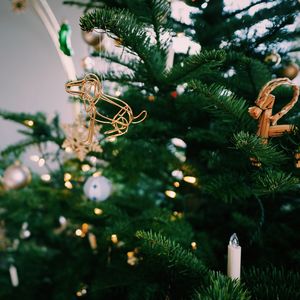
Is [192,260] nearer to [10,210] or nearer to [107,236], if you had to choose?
[107,236]

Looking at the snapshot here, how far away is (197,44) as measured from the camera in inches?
28.6

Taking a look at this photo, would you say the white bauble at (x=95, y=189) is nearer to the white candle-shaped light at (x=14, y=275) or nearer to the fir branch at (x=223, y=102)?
the fir branch at (x=223, y=102)

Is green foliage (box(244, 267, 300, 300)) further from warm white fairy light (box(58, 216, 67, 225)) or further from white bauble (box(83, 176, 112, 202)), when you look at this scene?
warm white fairy light (box(58, 216, 67, 225))

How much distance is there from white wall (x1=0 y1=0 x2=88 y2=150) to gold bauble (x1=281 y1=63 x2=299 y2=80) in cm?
120

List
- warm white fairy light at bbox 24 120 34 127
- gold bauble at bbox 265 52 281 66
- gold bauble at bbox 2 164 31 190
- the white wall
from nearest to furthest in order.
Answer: gold bauble at bbox 265 52 281 66 < warm white fairy light at bbox 24 120 34 127 < gold bauble at bbox 2 164 31 190 < the white wall

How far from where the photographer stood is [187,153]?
0.81 metres

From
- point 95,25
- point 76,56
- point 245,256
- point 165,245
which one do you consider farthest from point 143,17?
point 76,56

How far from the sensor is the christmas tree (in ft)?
1.40

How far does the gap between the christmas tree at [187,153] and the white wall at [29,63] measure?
Answer: 2.39ft

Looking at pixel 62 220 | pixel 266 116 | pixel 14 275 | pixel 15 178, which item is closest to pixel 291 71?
pixel 266 116

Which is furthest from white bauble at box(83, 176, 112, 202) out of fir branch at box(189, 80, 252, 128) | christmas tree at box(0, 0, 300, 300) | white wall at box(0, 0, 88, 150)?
white wall at box(0, 0, 88, 150)

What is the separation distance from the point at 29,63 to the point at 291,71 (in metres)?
1.44

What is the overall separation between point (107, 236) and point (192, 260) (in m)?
0.26

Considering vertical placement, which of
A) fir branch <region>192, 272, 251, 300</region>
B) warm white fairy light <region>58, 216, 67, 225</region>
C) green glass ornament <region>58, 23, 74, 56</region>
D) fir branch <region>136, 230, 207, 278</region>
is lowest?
fir branch <region>192, 272, 251, 300</region>
